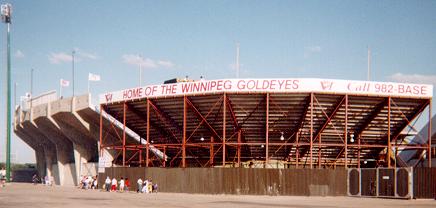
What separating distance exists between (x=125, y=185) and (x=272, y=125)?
14006mm

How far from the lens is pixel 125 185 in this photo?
48.2 m

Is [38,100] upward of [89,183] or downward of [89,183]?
upward

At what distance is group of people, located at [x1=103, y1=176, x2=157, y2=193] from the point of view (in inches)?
1755

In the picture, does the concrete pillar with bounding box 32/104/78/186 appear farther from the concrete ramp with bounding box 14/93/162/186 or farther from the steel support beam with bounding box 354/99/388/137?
the steel support beam with bounding box 354/99/388/137

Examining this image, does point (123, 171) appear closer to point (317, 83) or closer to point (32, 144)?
point (317, 83)

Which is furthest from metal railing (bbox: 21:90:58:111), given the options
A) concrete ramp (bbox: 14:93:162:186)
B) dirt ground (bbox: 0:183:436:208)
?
dirt ground (bbox: 0:183:436:208)

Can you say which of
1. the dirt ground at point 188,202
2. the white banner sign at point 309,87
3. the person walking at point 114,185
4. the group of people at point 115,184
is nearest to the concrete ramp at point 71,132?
the group of people at point 115,184

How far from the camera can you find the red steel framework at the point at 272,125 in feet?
152

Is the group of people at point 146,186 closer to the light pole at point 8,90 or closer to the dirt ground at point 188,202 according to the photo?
the dirt ground at point 188,202

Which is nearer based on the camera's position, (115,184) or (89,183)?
(115,184)

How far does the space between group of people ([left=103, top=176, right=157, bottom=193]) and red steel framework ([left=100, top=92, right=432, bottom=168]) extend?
2.56 meters

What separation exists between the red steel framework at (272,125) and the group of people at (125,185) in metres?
2.56

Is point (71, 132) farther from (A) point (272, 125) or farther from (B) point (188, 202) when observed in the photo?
(B) point (188, 202)

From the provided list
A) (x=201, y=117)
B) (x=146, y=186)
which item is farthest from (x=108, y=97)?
(x=146, y=186)
